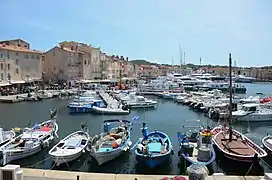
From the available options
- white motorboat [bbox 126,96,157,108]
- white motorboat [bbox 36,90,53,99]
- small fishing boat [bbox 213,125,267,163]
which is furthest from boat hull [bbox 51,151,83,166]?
white motorboat [bbox 36,90,53,99]

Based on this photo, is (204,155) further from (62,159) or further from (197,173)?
(197,173)

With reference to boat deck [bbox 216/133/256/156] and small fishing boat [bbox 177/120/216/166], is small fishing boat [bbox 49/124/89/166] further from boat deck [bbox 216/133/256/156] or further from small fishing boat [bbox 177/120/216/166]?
boat deck [bbox 216/133/256/156]

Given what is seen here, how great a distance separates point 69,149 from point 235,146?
34.0ft

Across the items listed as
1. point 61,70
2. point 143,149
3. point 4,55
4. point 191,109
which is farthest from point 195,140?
point 61,70

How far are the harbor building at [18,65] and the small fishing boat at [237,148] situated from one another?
50.7 metres

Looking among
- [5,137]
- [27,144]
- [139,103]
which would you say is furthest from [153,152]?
[139,103]

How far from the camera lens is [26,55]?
220 ft

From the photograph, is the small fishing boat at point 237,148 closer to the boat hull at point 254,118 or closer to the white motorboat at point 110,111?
the boat hull at point 254,118

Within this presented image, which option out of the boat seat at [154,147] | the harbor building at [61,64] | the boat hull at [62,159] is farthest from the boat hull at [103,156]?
the harbor building at [61,64]

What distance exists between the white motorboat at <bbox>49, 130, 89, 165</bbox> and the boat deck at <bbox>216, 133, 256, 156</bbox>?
8953 mm

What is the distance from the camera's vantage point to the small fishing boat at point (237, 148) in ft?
53.0

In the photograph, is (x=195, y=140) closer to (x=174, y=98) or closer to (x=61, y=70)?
(x=174, y=98)

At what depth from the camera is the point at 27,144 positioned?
1858 centimetres

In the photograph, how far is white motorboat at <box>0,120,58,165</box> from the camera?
17.7 metres
